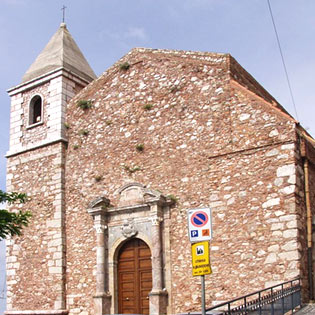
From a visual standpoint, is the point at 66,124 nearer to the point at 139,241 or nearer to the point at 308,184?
the point at 139,241

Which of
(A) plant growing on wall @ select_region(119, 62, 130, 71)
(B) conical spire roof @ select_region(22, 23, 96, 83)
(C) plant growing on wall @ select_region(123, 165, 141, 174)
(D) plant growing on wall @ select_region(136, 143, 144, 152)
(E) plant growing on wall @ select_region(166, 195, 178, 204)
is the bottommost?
(E) plant growing on wall @ select_region(166, 195, 178, 204)

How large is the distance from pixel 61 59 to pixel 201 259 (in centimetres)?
1156

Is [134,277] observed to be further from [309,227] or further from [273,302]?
[273,302]

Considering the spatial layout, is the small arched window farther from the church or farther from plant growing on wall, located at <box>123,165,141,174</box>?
plant growing on wall, located at <box>123,165,141,174</box>

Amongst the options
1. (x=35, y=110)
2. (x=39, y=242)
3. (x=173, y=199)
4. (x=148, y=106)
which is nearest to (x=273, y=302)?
(x=173, y=199)

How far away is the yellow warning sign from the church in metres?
4.90

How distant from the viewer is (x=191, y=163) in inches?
520

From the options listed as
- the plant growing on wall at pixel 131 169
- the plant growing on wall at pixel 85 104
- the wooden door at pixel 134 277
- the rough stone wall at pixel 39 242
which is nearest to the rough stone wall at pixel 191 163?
the plant growing on wall at pixel 131 169

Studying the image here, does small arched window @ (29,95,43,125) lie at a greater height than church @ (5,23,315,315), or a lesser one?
greater

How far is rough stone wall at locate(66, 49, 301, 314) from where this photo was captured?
11.7 metres

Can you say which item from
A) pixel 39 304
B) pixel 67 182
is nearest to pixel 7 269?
pixel 39 304

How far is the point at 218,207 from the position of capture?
40.9ft

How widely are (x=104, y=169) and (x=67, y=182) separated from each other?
1420 millimetres

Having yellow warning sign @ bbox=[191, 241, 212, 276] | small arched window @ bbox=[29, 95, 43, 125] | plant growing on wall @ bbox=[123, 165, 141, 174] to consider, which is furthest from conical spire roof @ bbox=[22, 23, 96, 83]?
yellow warning sign @ bbox=[191, 241, 212, 276]
